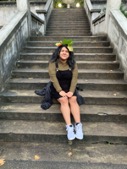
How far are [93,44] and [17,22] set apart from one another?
219cm

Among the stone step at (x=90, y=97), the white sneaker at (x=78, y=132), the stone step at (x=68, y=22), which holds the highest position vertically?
the stone step at (x=68, y=22)

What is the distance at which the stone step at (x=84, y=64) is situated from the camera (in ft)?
16.0

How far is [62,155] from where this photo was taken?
10.0 feet

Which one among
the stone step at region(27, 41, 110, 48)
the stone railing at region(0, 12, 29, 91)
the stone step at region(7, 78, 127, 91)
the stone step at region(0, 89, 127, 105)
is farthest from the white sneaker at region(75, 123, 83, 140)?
the stone step at region(27, 41, 110, 48)

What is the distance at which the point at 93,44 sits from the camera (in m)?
5.81

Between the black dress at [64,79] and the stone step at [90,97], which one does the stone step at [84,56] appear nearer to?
the stone step at [90,97]

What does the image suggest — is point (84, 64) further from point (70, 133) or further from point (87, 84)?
point (70, 133)

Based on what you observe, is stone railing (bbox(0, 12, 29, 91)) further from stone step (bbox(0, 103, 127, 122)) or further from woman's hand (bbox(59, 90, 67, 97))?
woman's hand (bbox(59, 90, 67, 97))

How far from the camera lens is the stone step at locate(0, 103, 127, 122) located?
363 cm

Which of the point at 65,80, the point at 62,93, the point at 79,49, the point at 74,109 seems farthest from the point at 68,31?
the point at 74,109

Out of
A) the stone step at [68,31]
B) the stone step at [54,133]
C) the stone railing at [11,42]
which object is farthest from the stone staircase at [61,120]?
the stone step at [68,31]

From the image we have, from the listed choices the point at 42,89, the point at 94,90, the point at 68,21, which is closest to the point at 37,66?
the point at 42,89

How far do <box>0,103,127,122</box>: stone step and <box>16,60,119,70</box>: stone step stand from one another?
1358 mm

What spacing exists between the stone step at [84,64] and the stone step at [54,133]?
69.0 inches
